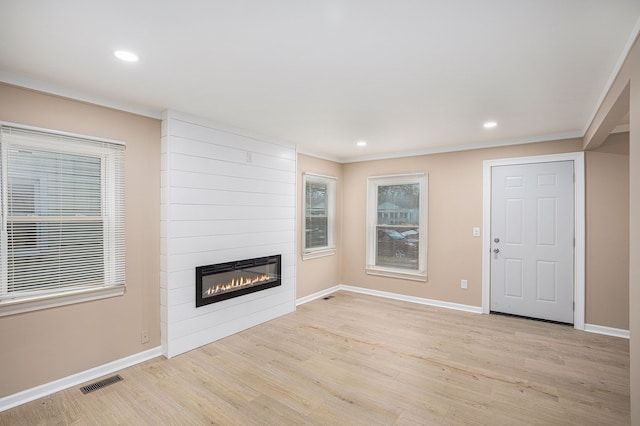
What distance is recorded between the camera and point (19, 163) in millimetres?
2490

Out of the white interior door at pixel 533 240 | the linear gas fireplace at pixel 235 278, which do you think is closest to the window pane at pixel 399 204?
the white interior door at pixel 533 240

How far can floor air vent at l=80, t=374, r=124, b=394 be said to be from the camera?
2676mm

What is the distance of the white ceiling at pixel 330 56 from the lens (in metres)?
1.66

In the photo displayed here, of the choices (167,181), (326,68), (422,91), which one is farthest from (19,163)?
(422,91)

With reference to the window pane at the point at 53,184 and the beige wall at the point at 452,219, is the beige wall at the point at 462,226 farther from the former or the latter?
the window pane at the point at 53,184

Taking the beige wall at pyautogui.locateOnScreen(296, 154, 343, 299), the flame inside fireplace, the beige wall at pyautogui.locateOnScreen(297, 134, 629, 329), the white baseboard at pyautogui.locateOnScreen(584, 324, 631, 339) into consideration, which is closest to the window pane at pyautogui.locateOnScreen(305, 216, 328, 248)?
the beige wall at pyautogui.locateOnScreen(296, 154, 343, 299)

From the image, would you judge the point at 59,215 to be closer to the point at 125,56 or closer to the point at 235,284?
the point at 125,56

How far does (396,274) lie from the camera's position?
5.48m

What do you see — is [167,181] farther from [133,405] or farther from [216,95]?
[133,405]

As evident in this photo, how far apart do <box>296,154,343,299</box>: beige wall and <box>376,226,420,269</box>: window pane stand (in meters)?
0.79

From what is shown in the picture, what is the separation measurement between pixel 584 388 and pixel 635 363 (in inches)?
50.1

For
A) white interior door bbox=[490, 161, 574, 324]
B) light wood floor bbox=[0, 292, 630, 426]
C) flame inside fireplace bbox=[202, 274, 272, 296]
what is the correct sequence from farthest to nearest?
white interior door bbox=[490, 161, 574, 324] < flame inside fireplace bbox=[202, 274, 272, 296] < light wood floor bbox=[0, 292, 630, 426]

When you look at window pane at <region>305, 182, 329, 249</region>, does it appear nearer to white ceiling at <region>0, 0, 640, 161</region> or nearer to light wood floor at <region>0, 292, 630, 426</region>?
light wood floor at <region>0, 292, 630, 426</region>

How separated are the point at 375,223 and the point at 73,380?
15.1ft
